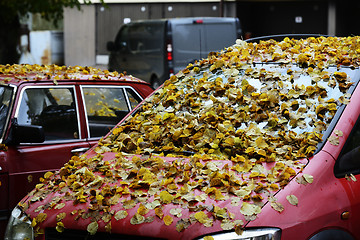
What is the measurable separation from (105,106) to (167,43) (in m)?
10.2

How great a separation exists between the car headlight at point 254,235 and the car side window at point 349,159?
61cm

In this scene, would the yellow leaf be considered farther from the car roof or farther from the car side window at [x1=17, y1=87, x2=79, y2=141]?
the car roof

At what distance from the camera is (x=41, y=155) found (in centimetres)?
647

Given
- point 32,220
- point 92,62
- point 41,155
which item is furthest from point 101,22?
point 32,220

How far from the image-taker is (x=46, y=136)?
6.66m

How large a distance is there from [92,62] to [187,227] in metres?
31.1

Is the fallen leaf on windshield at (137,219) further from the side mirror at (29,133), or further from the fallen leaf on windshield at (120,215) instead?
the side mirror at (29,133)

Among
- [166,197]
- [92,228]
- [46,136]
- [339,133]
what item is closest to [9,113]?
[46,136]

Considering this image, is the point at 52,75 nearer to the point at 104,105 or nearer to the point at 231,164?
the point at 104,105

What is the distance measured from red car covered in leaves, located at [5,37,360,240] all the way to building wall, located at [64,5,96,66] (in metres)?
28.7

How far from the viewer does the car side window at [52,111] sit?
259 inches

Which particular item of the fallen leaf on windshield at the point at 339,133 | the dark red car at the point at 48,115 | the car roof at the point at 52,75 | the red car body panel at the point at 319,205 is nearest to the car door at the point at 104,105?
the dark red car at the point at 48,115

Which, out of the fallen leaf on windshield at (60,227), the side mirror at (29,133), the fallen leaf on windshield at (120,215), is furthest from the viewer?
the side mirror at (29,133)

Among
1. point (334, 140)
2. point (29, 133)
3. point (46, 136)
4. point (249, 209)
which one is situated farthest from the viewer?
point (46, 136)
